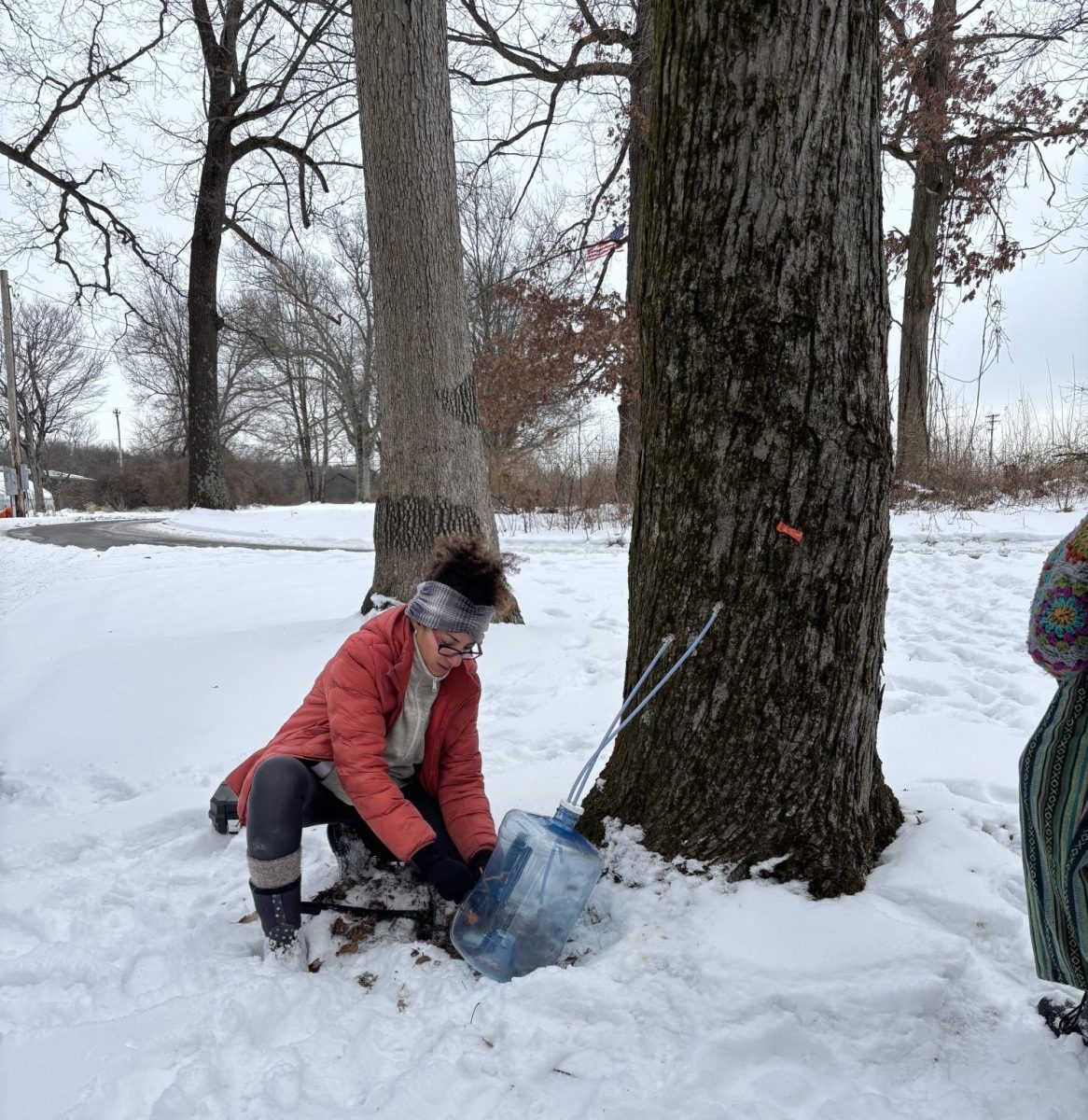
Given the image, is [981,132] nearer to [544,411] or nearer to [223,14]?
[544,411]

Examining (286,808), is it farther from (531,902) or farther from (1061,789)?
(1061,789)

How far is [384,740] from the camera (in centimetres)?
197

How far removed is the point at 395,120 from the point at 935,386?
28.5 ft

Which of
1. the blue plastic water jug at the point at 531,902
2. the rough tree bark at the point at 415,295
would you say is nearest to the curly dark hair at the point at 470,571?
the blue plastic water jug at the point at 531,902

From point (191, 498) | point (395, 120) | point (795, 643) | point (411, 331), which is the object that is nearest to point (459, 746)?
point (795, 643)

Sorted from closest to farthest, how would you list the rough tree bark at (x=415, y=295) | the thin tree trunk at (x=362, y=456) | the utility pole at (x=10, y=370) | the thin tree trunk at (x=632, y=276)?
1. the rough tree bark at (x=415, y=295)
2. the thin tree trunk at (x=632, y=276)
3. the utility pole at (x=10, y=370)
4. the thin tree trunk at (x=362, y=456)

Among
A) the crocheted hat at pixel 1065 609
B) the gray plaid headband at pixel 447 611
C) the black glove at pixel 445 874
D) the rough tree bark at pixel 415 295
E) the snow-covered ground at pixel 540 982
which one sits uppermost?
the rough tree bark at pixel 415 295

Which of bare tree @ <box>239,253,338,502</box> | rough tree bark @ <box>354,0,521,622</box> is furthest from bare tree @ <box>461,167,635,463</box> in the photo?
bare tree @ <box>239,253,338,502</box>

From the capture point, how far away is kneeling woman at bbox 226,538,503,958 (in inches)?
73.8

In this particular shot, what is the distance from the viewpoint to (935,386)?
9.95 metres

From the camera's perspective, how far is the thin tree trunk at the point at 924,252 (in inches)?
393

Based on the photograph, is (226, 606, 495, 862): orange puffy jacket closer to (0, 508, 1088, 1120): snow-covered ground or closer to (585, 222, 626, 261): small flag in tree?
(0, 508, 1088, 1120): snow-covered ground

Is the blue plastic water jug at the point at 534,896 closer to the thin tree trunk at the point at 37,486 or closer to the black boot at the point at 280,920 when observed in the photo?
the black boot at the point at 280,920

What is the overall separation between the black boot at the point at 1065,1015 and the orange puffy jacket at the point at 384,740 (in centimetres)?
133
